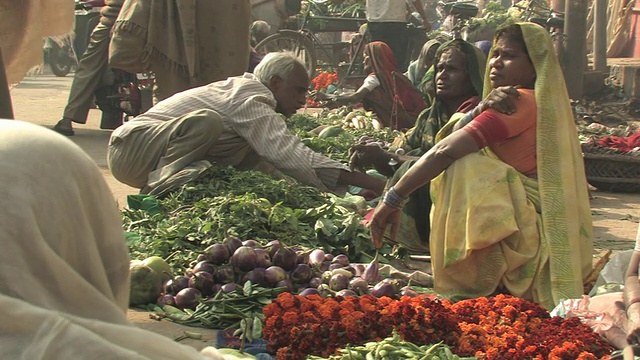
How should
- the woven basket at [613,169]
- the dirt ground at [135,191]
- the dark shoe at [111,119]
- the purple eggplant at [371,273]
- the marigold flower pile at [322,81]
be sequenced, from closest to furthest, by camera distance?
1. the dirt ground at [135,191]
2. the purple eggplant at [371,273]
3. the woven basket at [613,169]
4. the dark shoe at [111,119]
5. the marigold flower pile at [322,81]

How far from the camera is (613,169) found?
8.27 meters

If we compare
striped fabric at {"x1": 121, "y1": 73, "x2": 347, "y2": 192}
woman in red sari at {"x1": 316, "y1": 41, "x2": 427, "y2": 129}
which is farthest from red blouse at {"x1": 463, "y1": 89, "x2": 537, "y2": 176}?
woman in red sari at {"x1": 316, "y1": 41, "x2": 427, "y2": 129}

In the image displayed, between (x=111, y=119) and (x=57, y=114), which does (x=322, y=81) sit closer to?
(x=57, y=114)

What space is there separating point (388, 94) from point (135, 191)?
4.17 m

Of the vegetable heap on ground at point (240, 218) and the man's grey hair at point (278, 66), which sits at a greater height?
the man's grey hair at point (278, 66)

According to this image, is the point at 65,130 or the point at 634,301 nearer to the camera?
the point at 634,301

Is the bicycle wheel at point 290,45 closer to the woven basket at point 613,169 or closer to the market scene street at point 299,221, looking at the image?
the market scene street at point 299,221

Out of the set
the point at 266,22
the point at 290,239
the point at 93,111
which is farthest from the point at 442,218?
the point at 266,22

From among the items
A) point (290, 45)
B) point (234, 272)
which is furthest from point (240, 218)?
point (290, 45)

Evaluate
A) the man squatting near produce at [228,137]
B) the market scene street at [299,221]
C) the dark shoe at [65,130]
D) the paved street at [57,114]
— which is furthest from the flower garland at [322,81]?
the man squatting near produce at [228,137]

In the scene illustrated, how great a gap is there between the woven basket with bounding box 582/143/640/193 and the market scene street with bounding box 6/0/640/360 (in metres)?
0.02

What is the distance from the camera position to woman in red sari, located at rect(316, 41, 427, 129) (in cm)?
1057

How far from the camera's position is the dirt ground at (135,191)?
432cm

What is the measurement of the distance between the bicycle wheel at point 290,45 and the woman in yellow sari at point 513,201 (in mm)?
9435
